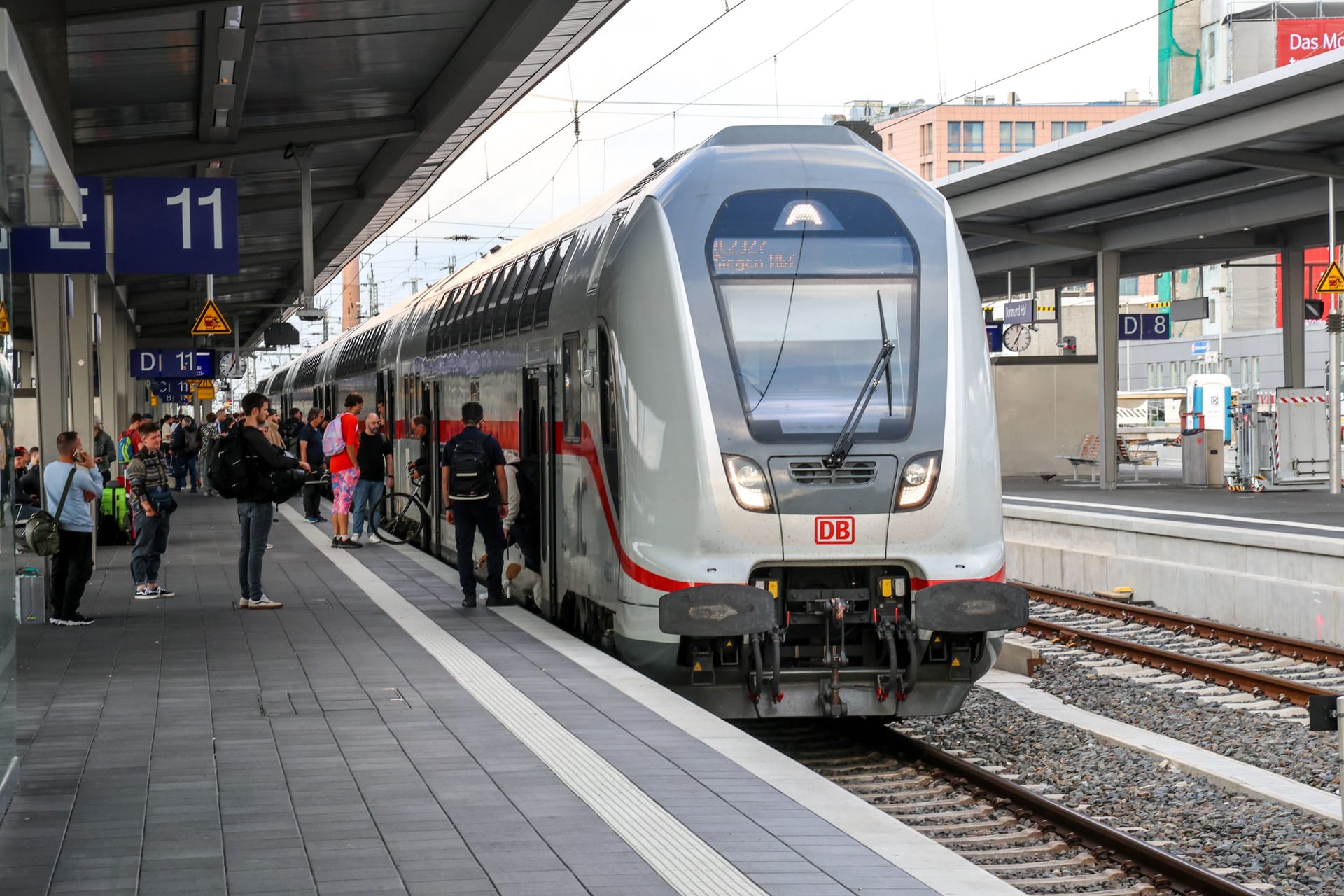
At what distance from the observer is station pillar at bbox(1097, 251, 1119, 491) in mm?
27062

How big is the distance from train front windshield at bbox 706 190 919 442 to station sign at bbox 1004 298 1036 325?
70.1 feet

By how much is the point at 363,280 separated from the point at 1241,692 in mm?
54997

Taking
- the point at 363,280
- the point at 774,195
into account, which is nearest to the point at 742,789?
the point at 774,195

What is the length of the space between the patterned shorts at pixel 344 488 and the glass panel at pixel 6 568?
1266 cm

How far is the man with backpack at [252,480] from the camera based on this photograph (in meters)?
12.8

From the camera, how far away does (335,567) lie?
16750mm

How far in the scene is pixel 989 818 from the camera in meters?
8.12

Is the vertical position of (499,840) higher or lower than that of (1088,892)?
higher

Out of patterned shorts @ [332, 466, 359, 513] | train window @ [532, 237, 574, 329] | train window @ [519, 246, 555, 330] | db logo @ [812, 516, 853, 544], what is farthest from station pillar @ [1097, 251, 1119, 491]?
db logo @ [812, 516, 853, 544]

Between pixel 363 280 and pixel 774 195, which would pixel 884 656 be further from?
pixel 363 280

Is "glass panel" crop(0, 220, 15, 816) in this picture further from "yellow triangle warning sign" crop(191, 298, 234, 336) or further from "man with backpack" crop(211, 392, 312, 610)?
"yellow triangle warning sign" crop(191, 298, 234, 336)

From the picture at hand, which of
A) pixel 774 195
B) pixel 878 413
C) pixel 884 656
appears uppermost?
pixel 774 195

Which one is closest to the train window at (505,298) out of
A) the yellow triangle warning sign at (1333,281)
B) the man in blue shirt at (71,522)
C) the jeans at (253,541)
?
the jeans at (253,541)

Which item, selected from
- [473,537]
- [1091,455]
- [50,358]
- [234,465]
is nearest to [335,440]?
[50,358]
